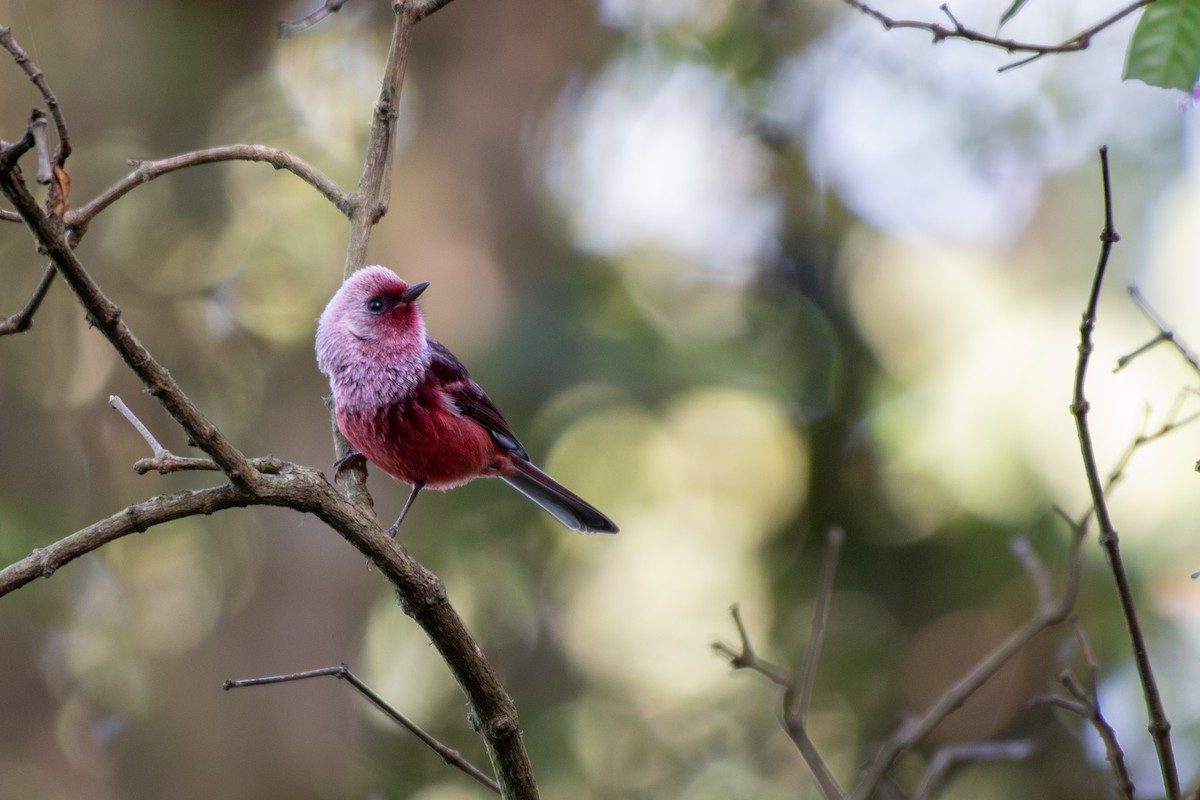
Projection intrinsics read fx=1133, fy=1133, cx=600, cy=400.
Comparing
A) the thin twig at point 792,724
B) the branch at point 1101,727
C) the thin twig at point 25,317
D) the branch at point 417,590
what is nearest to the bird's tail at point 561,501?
the thin twig at point 792,724

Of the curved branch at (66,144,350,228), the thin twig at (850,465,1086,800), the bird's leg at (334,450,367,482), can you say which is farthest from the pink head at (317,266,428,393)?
the thin twig at (850,465,1086,800)

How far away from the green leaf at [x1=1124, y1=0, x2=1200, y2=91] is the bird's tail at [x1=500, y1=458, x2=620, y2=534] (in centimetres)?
256

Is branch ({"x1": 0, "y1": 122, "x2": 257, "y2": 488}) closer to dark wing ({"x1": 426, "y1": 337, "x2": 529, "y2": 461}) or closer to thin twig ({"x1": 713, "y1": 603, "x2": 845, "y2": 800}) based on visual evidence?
thin twig ({"x1": 713, "y1": 603, "x2": 845, "y2": 800})

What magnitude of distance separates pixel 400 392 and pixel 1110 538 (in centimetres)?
241

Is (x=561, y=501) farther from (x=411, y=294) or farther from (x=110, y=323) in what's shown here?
(x=110, y=323)

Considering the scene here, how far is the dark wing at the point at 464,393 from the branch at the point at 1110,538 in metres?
2.44

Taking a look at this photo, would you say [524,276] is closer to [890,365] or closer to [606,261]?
[606,261]

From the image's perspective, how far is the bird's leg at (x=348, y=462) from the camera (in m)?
3.28

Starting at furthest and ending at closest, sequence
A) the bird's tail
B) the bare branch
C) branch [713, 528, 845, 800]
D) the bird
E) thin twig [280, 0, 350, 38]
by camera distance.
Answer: the bird's tail → the bird → thin twig [280, 0, 350, 38] → branch [713, 528, 845, 800] → the bare branch

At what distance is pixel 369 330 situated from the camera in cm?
391

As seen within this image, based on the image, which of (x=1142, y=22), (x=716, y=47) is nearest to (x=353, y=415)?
(x=1142, y=22)

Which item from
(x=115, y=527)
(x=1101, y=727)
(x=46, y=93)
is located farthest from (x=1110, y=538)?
(x=46, y=93)

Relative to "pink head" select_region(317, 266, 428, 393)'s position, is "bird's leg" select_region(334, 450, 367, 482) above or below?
below

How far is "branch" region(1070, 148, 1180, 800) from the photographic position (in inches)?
78.4
